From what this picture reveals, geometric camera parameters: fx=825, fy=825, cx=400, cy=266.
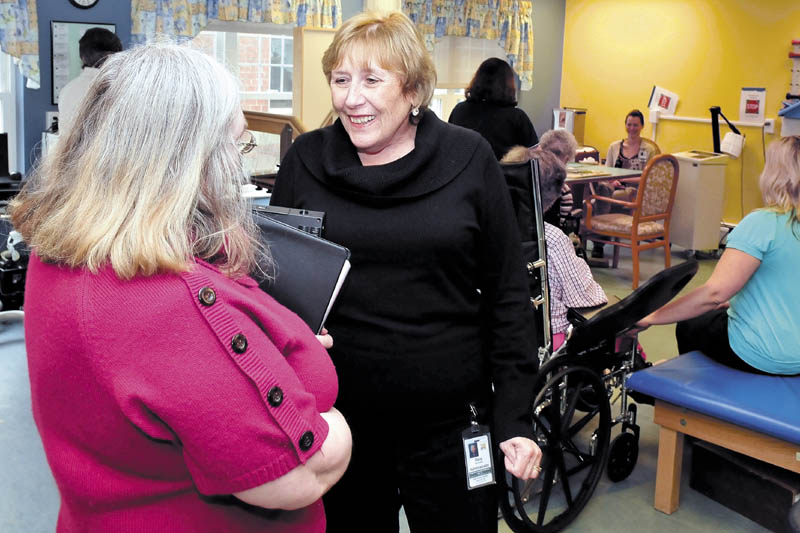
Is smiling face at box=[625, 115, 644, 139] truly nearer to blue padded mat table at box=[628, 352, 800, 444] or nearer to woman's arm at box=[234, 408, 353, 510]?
blue padded mat table at box=[628, 352, 800, 444]

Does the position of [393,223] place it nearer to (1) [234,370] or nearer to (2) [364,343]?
(2) [364,343]

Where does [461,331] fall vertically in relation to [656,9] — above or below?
below

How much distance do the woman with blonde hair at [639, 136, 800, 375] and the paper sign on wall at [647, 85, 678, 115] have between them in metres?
6.09

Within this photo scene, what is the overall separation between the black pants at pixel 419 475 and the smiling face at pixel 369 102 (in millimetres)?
530

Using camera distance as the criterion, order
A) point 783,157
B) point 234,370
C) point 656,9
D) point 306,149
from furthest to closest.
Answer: point 656,9
point 783,157
point 306,149
point 234,370

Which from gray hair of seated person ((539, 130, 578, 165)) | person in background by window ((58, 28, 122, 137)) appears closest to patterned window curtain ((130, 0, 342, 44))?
person in background by window ((58, 28, 122, 137))

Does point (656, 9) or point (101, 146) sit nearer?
point (101, 146)

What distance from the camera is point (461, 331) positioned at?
1603 mm

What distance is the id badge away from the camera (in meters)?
1.59

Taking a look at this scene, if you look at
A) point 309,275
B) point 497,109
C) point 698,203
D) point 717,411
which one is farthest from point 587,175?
point 309,275

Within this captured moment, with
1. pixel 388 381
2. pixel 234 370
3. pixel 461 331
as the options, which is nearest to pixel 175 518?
pixel 234 370

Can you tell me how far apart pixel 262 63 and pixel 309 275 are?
631cm

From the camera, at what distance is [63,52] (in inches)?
226

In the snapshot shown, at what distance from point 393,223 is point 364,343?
0.78 feet
